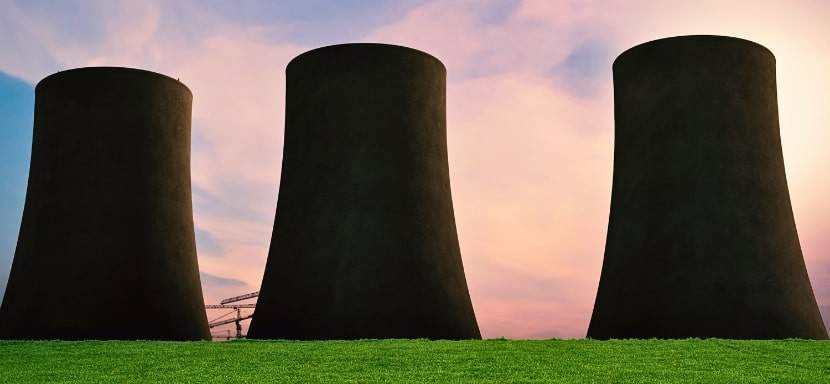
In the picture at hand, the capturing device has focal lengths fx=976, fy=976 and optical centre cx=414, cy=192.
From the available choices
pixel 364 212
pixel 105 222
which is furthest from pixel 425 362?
pixel 105 222

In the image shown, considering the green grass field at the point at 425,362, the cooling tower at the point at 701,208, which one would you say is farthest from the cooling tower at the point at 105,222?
the cooling tower at the point at 701,208

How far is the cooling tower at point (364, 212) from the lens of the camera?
66.9ft

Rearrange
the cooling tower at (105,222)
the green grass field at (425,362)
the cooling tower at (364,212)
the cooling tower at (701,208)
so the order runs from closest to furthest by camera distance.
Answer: the green grass field at (425,362) < the cooling tower at (701,208) < the cooling tower at (364,212) < the cooling tower at (105,222)

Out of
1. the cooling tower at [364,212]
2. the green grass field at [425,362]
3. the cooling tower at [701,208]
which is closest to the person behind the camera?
the green grass field at [425,362]

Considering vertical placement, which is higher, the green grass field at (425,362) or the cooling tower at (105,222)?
the cooling tower at (105,222)

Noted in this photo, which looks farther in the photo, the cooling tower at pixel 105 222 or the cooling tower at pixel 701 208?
the cooling tower at pixel 105 222

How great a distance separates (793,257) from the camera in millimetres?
21203

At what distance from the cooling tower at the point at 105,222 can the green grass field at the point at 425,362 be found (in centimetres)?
619

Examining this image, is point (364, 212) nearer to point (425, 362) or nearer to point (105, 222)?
point (105, 222)

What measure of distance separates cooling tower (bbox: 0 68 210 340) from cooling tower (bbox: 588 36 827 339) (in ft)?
33.2

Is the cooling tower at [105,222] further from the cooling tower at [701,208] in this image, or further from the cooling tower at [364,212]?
the cooling tower at [701,208]

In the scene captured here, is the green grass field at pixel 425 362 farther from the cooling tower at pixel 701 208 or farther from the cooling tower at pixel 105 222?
the cooling tower at pixel 105 222

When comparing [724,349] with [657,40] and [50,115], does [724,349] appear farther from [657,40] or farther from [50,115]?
[50,115]

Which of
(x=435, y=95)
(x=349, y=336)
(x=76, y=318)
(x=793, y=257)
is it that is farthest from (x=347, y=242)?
(x=793, y=257)
